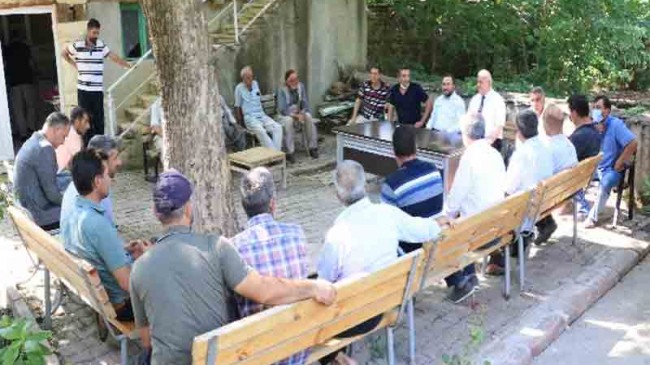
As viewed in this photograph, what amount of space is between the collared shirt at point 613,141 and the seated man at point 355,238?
3795 mm

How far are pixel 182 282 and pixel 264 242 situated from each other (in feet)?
1.89

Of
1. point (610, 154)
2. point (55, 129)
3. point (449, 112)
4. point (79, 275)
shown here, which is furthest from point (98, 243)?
point (449, 112)

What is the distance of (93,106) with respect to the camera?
979cm

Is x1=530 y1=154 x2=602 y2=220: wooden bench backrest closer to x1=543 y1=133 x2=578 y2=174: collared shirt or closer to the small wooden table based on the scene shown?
x1=543 y1=133 x2=578 y2=174: collared shirt

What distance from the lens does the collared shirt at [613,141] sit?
718 centimetres

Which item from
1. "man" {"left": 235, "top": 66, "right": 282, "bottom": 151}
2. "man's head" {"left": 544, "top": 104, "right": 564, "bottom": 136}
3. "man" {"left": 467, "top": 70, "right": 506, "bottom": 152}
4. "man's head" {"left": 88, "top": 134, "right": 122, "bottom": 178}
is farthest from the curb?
"man" {"left": 235, "top": 66, "right": 282, "bottom": 151}

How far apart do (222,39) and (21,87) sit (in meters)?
3.32

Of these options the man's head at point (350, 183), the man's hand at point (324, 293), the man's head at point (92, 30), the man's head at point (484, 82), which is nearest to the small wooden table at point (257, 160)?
the man's head at point (92, 30)

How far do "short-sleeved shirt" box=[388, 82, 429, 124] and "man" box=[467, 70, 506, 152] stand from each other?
1.27m

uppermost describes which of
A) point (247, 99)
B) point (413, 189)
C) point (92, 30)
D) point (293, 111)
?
point (92, 30)

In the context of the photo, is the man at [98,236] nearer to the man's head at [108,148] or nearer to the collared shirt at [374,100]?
the man's head at [108,148]

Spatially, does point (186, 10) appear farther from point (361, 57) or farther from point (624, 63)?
point (624, 63)

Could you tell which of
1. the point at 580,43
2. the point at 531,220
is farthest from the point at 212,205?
the point at 580,43

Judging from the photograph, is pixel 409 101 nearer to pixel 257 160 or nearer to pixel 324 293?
pixel 257 160
